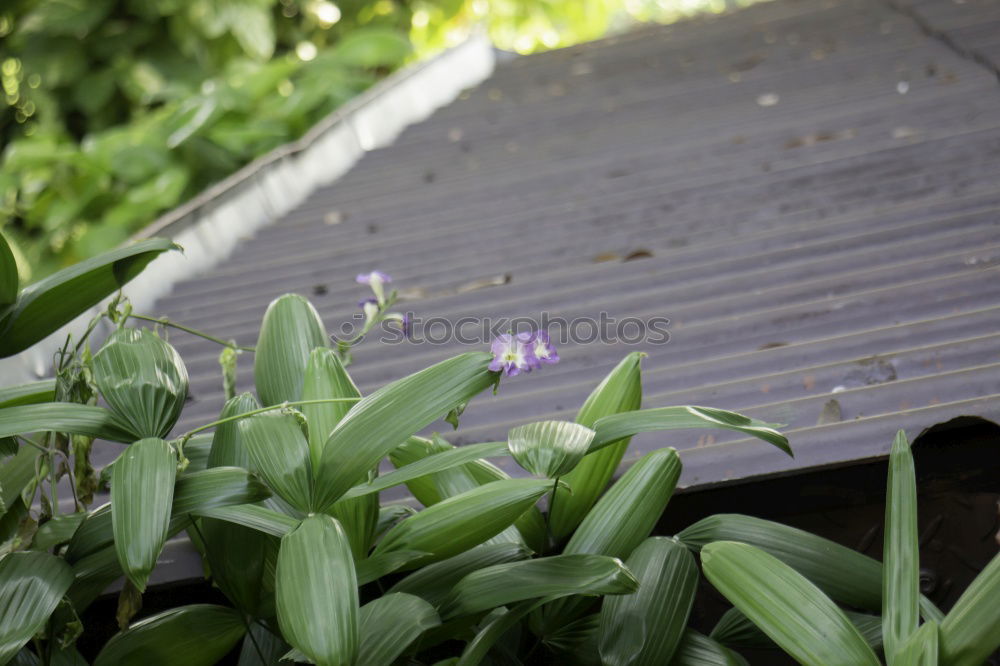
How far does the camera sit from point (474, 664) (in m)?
0.90

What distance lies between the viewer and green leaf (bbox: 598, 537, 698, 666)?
947 millimetres

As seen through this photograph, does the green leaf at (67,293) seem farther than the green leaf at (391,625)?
Yes

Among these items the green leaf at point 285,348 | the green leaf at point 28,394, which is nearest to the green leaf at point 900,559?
the green leaf at point 285,348

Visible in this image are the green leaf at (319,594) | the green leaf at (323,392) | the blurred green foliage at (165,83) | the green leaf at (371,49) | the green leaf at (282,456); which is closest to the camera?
the green leaf at (319,594)

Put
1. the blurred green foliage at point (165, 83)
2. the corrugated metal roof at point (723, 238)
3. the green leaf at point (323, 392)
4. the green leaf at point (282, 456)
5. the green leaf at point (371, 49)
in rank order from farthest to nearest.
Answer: the green leaf at point (371, 49)
the blurred green foliage at point (165, 83)
the corrugated metal roof at point (723, 238)
the green leaf at point (323, 392)
the green leaf at point (282, 456)

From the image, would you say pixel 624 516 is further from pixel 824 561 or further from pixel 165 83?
pixel 165 83

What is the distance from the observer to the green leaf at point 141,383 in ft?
3.30

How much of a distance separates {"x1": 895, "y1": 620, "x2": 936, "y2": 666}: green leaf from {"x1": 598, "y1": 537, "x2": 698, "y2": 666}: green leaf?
0.22 metres

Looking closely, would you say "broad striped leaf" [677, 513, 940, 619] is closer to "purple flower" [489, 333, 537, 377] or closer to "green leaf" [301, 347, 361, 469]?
"purple flower" [489, 333, 537, 377]

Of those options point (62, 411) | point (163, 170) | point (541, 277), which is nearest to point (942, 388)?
point (541, 277)

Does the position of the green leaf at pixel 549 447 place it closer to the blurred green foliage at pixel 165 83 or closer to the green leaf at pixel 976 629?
the green leaf at pixel 976 629

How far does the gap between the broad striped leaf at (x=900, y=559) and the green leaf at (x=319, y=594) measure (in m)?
0.49

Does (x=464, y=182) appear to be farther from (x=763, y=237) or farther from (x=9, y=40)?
(x=9, y=40)

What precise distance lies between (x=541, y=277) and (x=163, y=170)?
315 cm
